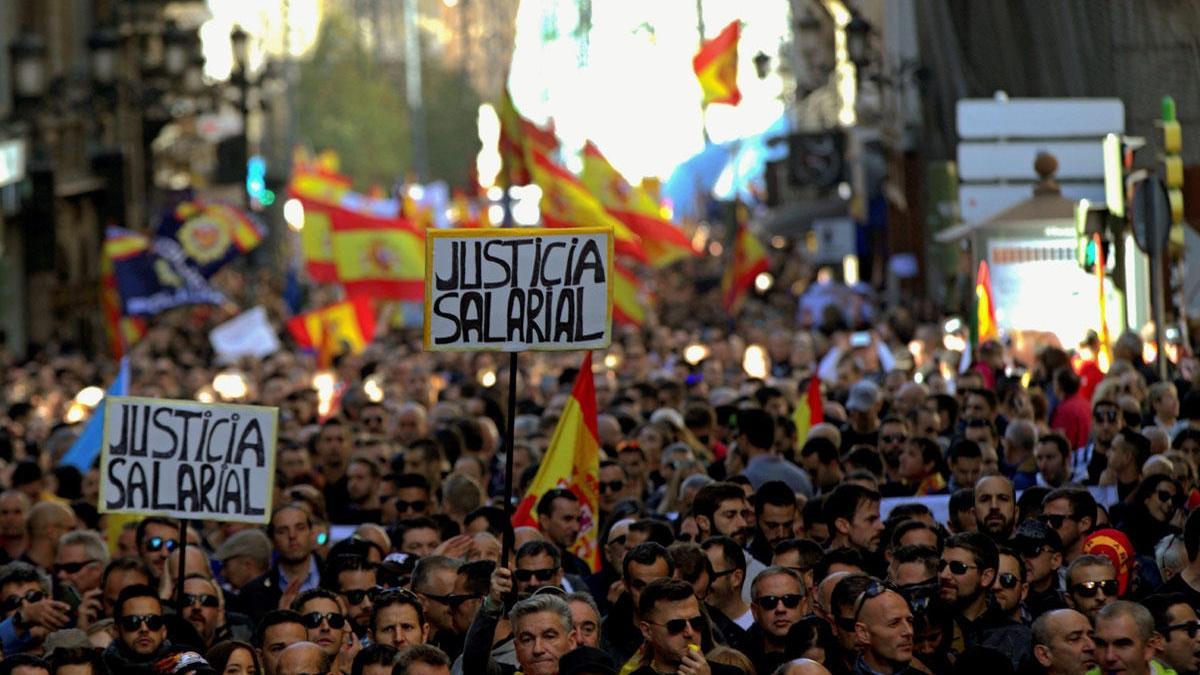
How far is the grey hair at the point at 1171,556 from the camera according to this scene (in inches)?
375

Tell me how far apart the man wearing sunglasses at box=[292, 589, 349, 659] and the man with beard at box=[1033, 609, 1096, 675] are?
2.38 metres

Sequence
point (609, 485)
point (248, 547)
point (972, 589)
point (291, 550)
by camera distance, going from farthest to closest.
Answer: point (609, 485)
point (291, 550)
point (248, 547)
point (972, 589)

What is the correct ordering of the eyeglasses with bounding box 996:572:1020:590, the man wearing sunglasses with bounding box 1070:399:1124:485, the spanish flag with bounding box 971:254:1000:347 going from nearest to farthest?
1. the eyeglasses with bounding box 996:572:1020:590
2. the man wearing sunglasses with bounding box 1070:399:1124:485
3. the spanish flag with bounding box 971:254:1000:347

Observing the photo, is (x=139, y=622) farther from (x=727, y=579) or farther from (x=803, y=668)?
(x=803, y=668)

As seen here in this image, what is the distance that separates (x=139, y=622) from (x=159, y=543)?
2192 mm

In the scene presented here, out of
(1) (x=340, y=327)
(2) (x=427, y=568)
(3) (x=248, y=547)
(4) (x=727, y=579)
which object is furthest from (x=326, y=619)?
(1) (x=340, y=327)

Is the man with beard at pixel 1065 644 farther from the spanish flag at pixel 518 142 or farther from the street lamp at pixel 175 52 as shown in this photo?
the street lamp at pixel 175 52

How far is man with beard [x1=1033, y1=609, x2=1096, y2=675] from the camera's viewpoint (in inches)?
320

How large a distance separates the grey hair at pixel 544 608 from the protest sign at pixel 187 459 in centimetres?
310

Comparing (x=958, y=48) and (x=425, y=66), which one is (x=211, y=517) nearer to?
(x=958, y=48)

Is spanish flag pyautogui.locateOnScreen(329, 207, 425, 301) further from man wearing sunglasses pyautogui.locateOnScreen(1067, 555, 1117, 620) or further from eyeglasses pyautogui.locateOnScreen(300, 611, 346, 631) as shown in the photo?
man wearing sunglasses pyautogui.locateOnScreen(1067, 555, 1117, 620)

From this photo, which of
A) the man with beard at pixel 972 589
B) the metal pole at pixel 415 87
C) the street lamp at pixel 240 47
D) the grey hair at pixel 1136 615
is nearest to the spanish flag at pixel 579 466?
the man with beard at pixel 972 589

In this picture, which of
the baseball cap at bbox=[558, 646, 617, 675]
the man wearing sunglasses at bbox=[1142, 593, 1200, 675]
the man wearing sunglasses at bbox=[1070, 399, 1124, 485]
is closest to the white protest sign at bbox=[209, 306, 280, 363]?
the man wearing sunglasses at bbox=[1070, 399, 1124, 485]

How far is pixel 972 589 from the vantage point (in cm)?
882
